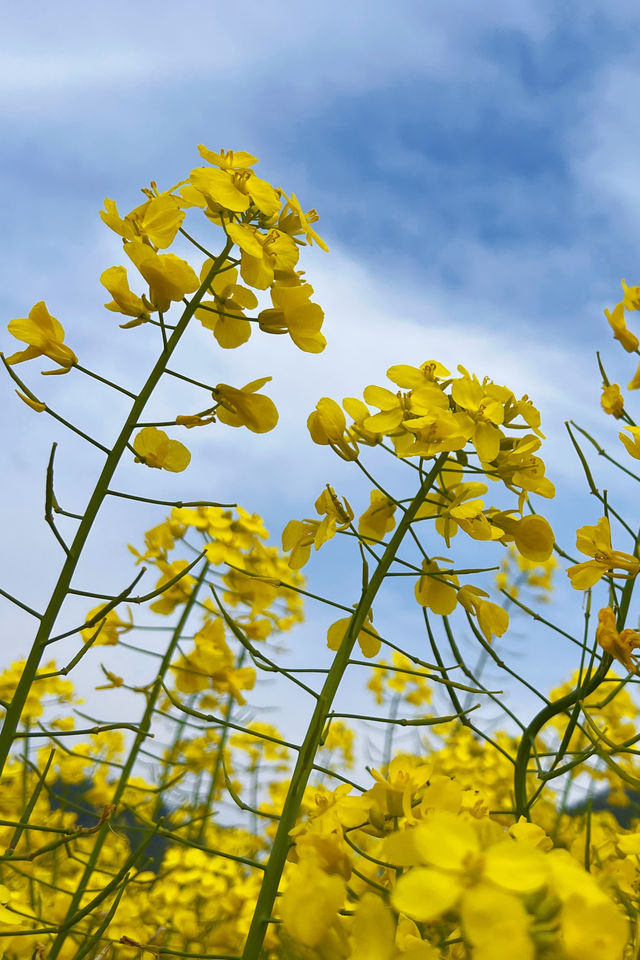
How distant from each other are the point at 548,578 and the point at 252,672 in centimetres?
371

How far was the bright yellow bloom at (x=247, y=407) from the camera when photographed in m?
1.38

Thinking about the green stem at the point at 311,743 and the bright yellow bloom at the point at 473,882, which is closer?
the bright yellow bloom at the point at 473,882

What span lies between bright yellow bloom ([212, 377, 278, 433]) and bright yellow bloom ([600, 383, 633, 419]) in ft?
2.91

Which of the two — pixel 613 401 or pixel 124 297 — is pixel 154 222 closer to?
pixel 124 297

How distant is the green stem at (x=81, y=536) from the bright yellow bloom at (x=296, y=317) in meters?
0.11

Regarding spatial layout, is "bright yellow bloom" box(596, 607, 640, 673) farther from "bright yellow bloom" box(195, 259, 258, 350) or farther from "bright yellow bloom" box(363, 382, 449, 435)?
"bright yellow bloom" box(195, 259, 258, 350)

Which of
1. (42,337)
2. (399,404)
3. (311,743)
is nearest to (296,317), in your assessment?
(399,404)

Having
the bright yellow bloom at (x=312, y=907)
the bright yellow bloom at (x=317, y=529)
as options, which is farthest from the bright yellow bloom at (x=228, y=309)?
the bright yellow bloom at (x=312, y=907)

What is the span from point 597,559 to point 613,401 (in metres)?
0.55

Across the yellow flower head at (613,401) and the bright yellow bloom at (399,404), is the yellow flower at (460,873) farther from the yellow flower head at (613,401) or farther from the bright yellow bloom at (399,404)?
the yellow flower head at (613,401)

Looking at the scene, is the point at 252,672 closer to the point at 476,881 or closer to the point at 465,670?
the point at 465,670

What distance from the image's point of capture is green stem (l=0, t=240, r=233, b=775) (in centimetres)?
120

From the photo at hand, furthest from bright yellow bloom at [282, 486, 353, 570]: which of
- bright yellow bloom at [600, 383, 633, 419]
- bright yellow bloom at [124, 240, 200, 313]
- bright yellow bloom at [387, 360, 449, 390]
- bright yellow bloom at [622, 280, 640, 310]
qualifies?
bright yellow bloom at [622, 280, 640, 310]

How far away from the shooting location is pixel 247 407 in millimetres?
1379
